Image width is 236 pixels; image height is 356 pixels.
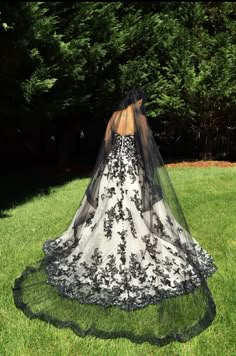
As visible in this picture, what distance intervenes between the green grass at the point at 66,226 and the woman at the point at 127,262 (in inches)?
3.7

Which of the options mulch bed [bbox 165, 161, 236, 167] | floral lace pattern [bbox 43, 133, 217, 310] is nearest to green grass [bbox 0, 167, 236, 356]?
floral lace pattern [bbox 43, 133, 217, 310]

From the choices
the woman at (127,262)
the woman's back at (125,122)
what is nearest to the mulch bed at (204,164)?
the woman at (127,262)

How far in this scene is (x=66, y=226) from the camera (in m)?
5.60

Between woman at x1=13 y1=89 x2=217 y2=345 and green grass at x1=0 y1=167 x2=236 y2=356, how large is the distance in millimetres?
94

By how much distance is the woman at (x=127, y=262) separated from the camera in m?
3.16

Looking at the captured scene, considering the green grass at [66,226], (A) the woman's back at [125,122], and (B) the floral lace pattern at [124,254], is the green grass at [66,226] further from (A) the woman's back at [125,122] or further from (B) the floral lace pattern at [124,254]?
(A) the woman's back at [125,122]

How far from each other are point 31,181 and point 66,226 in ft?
13.7

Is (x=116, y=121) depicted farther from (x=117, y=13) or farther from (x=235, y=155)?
(x=235, y=155)

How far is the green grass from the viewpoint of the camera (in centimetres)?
285

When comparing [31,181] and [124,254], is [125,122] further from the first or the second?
[31,181]

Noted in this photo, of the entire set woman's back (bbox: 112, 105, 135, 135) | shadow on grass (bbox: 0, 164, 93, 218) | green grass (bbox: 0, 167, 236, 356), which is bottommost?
green grass (bbox: 0, 167, 236, 356)

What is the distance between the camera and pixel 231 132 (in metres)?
11.6

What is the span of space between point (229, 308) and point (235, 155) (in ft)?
30.1

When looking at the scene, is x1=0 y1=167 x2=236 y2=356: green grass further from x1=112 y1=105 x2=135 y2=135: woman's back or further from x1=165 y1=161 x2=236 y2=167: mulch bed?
x1=112 y1=105 x2=135 y2=135: woman's back
